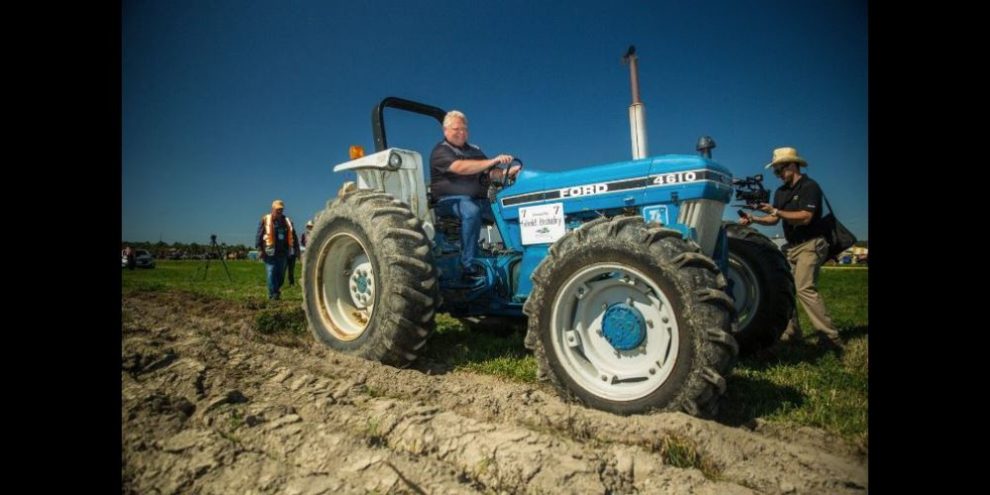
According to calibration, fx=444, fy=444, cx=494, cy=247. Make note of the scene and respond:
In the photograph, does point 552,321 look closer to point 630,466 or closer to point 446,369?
point 630,466

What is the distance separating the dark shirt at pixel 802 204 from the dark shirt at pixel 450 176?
9.23 ft

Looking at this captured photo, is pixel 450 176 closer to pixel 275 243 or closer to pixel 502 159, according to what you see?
pixel 502 159

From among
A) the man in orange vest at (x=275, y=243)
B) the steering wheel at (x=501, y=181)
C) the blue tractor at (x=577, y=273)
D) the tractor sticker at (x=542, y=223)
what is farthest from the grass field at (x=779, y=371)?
the man in orange vest at (x=275, y=243)

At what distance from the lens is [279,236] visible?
830cm

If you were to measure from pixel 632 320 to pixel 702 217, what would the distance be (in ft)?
3.02

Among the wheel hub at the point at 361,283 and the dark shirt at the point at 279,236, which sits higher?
the dark shirt at the point at 279,236

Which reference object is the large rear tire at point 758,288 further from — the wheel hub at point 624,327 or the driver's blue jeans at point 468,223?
the driver's blue jeans at point 468,223

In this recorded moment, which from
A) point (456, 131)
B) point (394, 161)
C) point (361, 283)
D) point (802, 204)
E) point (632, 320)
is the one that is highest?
point (456, 131)

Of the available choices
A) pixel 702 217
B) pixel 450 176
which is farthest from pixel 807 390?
pixel 450 176

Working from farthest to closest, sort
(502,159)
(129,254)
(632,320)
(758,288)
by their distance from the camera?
(129,254), (758,288), (502,159), (632,320)

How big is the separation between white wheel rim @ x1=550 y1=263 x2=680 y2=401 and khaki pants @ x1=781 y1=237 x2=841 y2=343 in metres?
2.47

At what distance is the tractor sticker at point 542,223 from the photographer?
3.27 m
